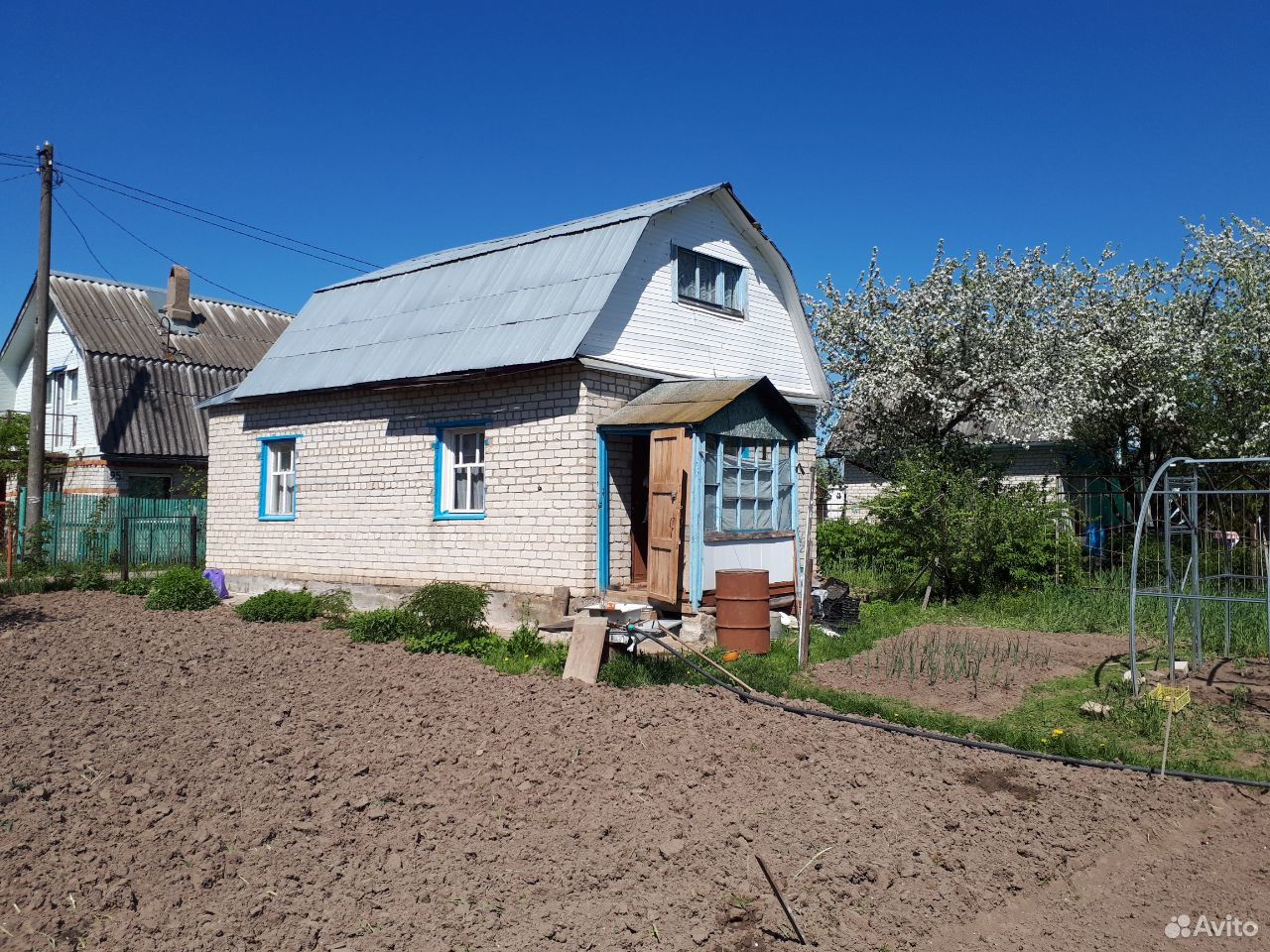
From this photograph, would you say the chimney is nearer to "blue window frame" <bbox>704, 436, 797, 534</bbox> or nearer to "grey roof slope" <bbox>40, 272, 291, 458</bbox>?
"grey roof slope" <bbox>40, 272, 291, 458</bbox>

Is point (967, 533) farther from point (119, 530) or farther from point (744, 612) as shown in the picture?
point (119, 530)

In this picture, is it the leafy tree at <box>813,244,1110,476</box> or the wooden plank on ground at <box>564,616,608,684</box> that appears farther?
the leafy tree at <box>813,244,1110,476</box>

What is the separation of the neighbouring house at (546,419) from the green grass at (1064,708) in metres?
1.52

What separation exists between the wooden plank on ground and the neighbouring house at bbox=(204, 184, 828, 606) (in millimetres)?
1760

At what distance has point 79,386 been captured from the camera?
76.1 feet

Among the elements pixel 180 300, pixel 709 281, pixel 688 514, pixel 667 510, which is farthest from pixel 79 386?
pixel 688 514

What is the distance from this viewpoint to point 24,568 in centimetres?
1700

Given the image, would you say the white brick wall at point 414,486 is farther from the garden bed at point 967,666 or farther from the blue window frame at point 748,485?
the garden bed at point 967,666

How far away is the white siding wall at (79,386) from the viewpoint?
890 inches

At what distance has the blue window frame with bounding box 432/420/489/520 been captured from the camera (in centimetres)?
1261

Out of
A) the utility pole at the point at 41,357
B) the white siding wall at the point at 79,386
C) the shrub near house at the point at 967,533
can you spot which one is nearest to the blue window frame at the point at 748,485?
the shrub near house at the point at 967,533

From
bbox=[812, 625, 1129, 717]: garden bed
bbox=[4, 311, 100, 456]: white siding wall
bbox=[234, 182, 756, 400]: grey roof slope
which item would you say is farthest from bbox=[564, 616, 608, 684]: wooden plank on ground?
bbox=[4, 311, 100, 456]: white siding wall

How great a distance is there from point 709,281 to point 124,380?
1634 centimetres

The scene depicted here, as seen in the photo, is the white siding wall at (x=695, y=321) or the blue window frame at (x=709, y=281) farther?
the blue window frame at (x=709, y=281)
